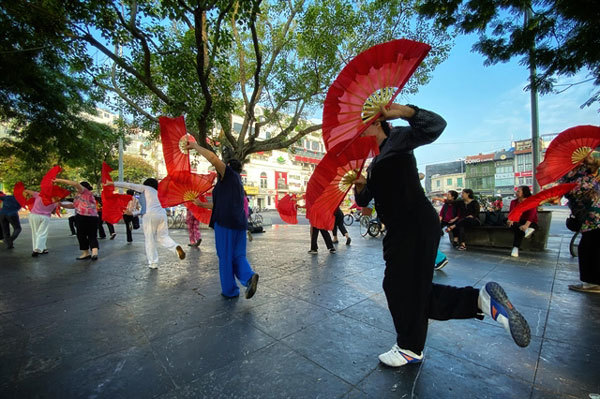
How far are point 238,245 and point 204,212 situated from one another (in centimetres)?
151

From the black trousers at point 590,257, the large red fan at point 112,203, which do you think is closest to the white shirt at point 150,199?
the large red fan at point 112,203

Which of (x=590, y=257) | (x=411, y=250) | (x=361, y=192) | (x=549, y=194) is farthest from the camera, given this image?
(x=549, y=194)

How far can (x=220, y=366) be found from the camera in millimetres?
1908

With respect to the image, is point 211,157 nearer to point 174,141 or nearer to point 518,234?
point 174,141

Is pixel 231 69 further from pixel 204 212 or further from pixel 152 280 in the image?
pixel 152 280

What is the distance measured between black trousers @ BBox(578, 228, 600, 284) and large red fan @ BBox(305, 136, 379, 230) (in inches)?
145

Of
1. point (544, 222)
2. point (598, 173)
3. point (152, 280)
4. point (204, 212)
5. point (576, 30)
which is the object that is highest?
point (576, 30)

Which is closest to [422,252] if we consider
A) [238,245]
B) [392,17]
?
[238,245]

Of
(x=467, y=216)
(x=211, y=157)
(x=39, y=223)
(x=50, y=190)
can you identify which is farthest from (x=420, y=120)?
(x=39, y=223)

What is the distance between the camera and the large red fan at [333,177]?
70.4 inches

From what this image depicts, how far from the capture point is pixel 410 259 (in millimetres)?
1798

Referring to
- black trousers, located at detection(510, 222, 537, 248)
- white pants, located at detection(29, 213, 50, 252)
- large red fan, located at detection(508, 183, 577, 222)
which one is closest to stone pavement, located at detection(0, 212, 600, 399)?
large red fan, located at detection(508, 183, 577, 222)

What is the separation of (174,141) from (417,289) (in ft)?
11.4

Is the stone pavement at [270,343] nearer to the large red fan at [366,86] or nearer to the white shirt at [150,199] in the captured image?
the white shirt at [150,199]
